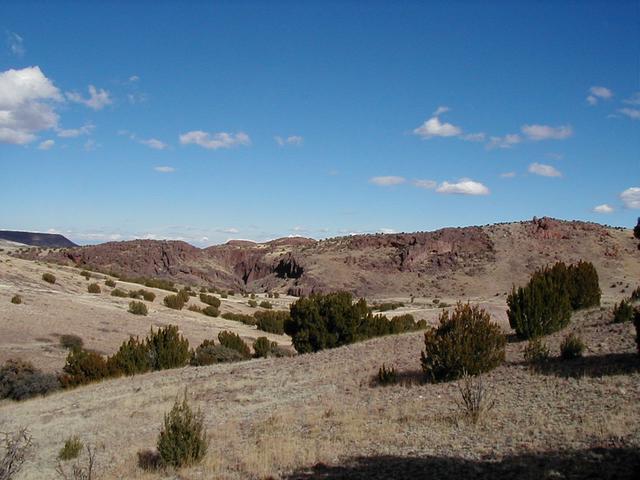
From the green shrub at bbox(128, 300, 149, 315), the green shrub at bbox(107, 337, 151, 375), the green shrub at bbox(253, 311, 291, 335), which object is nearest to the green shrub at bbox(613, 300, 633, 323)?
the green shrub at bbox(107, 337, 151, 375)

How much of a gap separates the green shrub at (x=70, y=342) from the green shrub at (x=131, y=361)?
4.34m

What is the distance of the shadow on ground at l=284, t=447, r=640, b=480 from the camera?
6.78 metres

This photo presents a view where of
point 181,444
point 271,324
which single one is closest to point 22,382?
point 181,444

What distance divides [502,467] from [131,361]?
18.2 meters

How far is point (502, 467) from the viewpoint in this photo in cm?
741

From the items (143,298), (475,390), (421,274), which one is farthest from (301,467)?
(421,274)

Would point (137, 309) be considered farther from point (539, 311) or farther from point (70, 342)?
point (539, 311)

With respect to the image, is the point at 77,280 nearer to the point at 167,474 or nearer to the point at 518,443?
the point at 167,474

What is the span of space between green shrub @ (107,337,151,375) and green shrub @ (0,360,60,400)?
216 cm

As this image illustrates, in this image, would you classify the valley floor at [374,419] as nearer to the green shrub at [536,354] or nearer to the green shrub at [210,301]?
the green shrub at [536,354]

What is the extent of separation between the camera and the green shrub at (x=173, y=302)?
41469 millimetres

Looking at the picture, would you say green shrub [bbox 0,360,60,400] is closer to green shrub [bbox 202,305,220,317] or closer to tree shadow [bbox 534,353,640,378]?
tree shadow [bbox 534,353,640,378]

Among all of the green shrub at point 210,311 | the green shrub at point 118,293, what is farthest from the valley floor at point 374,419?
the green shrub at point 210,311

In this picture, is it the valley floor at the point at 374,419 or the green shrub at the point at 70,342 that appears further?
the green shrub at the point at 70,342
